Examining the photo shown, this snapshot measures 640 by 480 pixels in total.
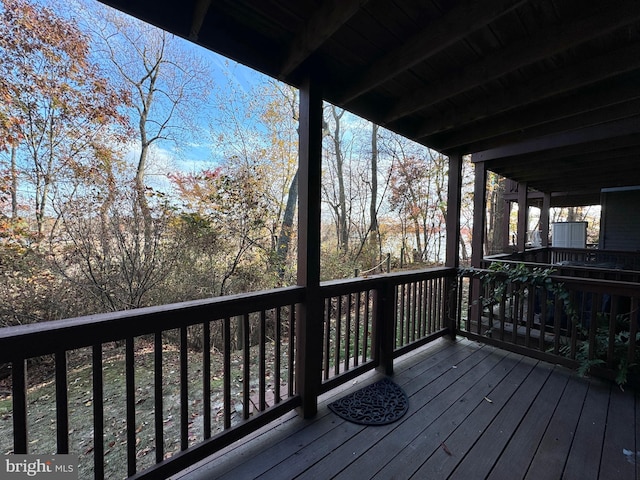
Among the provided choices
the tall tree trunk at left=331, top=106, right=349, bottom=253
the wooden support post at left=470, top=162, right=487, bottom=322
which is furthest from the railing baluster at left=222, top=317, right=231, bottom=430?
the tall tree trunk at left=331, top=106, right=349, bottom=253

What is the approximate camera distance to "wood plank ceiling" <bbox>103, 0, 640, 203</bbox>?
57.1 inches

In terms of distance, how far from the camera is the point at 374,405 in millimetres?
2117

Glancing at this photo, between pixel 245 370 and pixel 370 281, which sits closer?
pixel 245 370

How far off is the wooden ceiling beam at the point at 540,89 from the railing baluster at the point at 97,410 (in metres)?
3.19

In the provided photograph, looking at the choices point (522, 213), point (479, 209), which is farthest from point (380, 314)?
point (522, 213)

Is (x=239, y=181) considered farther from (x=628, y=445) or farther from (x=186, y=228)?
(x=628, y=445)

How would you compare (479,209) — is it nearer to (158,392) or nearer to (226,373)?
(226,373)

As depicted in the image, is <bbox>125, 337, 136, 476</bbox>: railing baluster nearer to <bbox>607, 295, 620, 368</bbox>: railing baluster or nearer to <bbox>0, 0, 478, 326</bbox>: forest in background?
<bbox>607, 295, 620, 368</bbox>: railing baluster

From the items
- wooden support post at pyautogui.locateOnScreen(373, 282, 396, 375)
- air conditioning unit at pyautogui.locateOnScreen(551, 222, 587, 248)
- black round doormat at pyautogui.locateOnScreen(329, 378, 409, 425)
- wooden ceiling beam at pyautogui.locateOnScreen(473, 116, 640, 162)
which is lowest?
black round doormat at pyautogui.locateOnScreen(329, 378, 409, 425)

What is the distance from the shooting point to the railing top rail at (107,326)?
1.05 m

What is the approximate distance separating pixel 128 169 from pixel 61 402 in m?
4.61

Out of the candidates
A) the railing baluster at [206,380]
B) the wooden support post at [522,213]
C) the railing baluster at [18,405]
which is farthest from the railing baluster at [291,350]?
the wooden support post at [522,213]

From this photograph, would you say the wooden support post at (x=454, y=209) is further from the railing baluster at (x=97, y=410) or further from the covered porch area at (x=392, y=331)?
the railing baluster at (x=97, y=410)

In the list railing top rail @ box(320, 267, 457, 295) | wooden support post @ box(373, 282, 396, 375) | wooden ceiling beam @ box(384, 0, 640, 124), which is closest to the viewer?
wooden ceiling beam @ box(384, 0, 640, 124)
